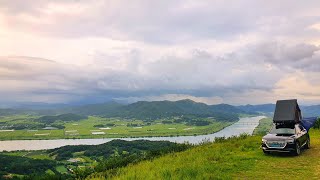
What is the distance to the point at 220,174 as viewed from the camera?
→ 14578 millimetres

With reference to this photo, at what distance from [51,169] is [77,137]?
105 meters

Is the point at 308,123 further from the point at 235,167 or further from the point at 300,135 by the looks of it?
the point at 235,167

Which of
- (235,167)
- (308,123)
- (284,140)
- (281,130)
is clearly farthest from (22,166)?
(284,140)

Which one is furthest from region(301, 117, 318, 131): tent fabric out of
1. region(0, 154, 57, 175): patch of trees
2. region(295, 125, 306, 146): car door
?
region(0, 154, 57, 175): patch of trees

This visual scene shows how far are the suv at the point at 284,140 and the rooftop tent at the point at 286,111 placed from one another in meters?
1.87

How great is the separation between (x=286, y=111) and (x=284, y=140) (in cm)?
505

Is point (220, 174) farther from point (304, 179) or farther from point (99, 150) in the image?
point (99, 150)

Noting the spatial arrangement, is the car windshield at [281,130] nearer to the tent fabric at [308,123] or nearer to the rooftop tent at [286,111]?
the rooftop tent at [286,111]

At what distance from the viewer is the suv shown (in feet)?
63.6

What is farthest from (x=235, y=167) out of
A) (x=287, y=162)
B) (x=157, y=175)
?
(x=157, y=175)

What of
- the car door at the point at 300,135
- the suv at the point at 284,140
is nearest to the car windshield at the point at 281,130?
the suv at the point at 284,140

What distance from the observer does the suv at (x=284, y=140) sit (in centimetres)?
1938

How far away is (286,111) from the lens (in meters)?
23.7

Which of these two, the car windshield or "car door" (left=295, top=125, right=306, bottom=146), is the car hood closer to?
the car windshield
